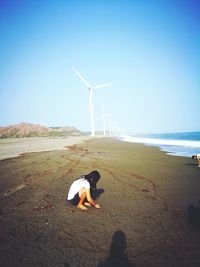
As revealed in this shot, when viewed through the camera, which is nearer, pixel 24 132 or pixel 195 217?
pixel 195 217

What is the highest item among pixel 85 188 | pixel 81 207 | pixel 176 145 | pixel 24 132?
pixel 24 132

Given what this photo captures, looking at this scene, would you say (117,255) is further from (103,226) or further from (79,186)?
(79,186)

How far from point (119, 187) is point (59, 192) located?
254 centimetres

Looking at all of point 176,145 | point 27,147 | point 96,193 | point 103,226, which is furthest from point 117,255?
point 176,145

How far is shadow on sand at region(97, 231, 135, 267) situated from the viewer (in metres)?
3.69

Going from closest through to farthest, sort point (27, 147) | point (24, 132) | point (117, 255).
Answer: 1. point (117, 255)
2. point (27, 147)
3. point (24, 132)

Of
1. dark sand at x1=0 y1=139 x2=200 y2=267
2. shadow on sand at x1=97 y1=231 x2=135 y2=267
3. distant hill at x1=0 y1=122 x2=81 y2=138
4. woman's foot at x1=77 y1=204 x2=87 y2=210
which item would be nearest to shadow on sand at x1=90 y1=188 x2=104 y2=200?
dark sand at x1=0 y1=139 x2=200 y2=267

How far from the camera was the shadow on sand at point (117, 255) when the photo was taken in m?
3.69

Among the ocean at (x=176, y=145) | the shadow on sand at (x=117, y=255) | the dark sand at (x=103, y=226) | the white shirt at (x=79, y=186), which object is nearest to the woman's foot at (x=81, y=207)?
the dark sand at (x=103, y=226)

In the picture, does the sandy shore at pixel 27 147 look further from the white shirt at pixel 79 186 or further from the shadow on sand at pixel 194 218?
the shadow on sand at pixel 194 218

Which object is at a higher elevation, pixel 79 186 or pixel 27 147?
pixel 79 186

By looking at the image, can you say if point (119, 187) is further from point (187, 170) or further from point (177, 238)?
point (187, 170)

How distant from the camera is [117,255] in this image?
3.96 metres

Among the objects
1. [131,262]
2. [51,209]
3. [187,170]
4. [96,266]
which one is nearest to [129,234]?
[131,262]
